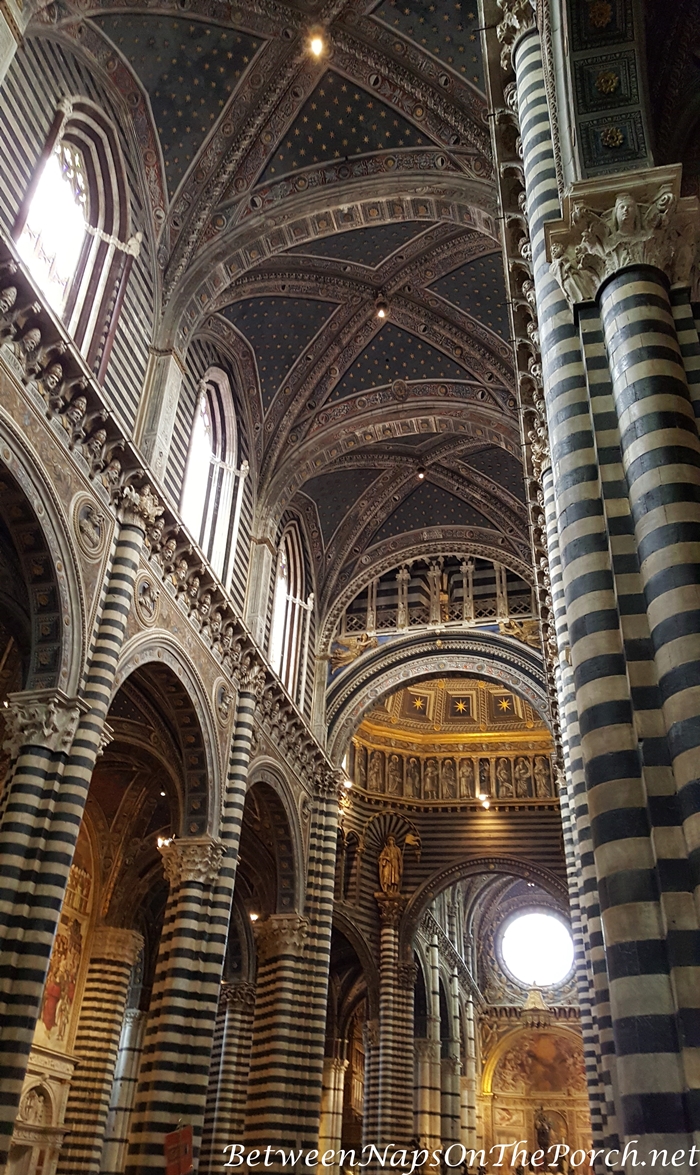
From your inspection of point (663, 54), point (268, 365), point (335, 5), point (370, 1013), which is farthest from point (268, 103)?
point (370, 1013)

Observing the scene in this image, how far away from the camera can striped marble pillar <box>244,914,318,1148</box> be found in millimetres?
16531

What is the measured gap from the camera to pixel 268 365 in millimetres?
18672

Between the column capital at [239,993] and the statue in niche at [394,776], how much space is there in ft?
26.0

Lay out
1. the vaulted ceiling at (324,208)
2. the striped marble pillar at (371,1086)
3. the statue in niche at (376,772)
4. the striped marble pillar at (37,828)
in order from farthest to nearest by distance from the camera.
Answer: the statue in niche at (376,772), the striped marble pillar at (371,1086), the vaulted ceiling at (324,208), the striped marble pillar at (37,828)

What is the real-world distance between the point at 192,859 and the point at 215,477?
6881 mm

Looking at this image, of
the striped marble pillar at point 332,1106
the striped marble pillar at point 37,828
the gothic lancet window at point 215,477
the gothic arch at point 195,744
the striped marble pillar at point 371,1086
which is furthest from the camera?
the striped marble pillar at point 332,1106

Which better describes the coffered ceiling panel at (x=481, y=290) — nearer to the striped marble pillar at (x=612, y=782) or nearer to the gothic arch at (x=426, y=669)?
the gothic arch at (x=426, y=669)

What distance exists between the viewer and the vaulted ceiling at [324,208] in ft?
46.0

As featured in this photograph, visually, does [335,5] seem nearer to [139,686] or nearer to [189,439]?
[189,439]

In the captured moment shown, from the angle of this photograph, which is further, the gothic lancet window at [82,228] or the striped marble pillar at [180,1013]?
the striped marble pillar at [180,1013]

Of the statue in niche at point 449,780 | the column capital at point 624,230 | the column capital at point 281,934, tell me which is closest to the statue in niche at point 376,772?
the statue in niche at point 449,780

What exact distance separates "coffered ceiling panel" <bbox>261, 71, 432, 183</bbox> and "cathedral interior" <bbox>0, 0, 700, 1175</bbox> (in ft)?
0.19

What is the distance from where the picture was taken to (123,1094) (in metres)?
21.9

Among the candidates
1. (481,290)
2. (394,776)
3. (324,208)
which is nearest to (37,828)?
(324,208)
